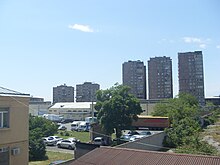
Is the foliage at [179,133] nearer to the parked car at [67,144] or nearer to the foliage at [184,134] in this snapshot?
the foliage at [184,134]

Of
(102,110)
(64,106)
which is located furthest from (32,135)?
(64,106)

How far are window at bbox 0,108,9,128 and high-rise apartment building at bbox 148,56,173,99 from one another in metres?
73.1

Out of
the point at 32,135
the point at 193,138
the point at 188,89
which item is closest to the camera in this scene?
the point at 193,138

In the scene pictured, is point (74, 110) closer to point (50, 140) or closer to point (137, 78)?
point (137, 78)

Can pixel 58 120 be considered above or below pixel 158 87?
below

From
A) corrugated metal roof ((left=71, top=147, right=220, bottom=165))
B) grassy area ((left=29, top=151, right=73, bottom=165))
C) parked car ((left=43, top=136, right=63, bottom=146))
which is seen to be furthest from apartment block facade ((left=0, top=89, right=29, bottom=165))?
parked car ((left=43, top=136, right=63, bottom=146))

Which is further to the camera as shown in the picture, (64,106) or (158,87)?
(158,87)

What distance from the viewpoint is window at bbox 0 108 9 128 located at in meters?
14.1

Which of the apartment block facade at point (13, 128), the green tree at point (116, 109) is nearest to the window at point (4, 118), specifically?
the apartment block facade at point (13, 128)

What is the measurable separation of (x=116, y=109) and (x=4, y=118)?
1778cm

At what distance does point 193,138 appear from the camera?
2230cm

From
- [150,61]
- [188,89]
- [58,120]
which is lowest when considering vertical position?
[58,120]

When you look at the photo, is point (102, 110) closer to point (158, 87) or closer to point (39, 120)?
point (39, 120)

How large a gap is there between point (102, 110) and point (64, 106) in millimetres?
46818
